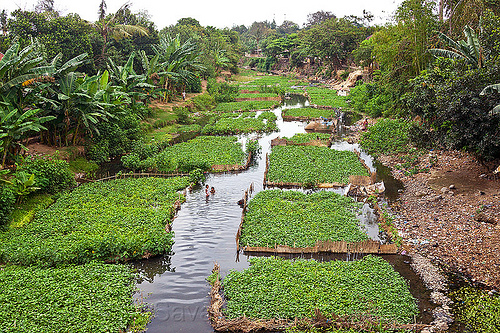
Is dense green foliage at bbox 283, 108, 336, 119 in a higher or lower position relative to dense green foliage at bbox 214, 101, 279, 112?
lower

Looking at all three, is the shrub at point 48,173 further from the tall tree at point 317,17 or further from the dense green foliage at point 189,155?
the tall tree at point 317,17

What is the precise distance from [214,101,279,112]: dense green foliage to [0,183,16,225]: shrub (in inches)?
1197

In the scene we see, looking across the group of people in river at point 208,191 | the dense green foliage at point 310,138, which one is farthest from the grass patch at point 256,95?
the group of people in river at point 208,191

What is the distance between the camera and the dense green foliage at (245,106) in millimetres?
43688

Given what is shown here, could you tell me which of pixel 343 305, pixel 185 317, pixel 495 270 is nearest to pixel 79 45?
pixel 185 317

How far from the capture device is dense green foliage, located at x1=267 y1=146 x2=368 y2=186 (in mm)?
20333

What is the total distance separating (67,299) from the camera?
10414mm

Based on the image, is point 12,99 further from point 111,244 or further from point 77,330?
point 77,330

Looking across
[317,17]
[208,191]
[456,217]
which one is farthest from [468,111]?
[317,17]

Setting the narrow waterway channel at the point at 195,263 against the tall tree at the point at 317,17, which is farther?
the tall tree at the point at 317,17

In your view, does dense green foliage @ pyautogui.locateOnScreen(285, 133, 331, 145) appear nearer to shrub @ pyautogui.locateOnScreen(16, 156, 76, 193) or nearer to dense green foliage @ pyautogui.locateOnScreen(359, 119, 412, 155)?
dense green foliage @ pyautogui.locateOnScreen(359, 119, 412, 155)

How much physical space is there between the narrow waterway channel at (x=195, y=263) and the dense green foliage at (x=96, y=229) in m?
0.76

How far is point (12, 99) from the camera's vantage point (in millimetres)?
17891

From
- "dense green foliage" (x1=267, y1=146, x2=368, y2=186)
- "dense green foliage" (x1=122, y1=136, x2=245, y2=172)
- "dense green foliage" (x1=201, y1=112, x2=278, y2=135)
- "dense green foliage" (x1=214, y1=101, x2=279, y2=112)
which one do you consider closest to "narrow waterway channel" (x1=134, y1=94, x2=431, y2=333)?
"dense green foliage" (x1=267, y1=146, x2=368, y2=186)
